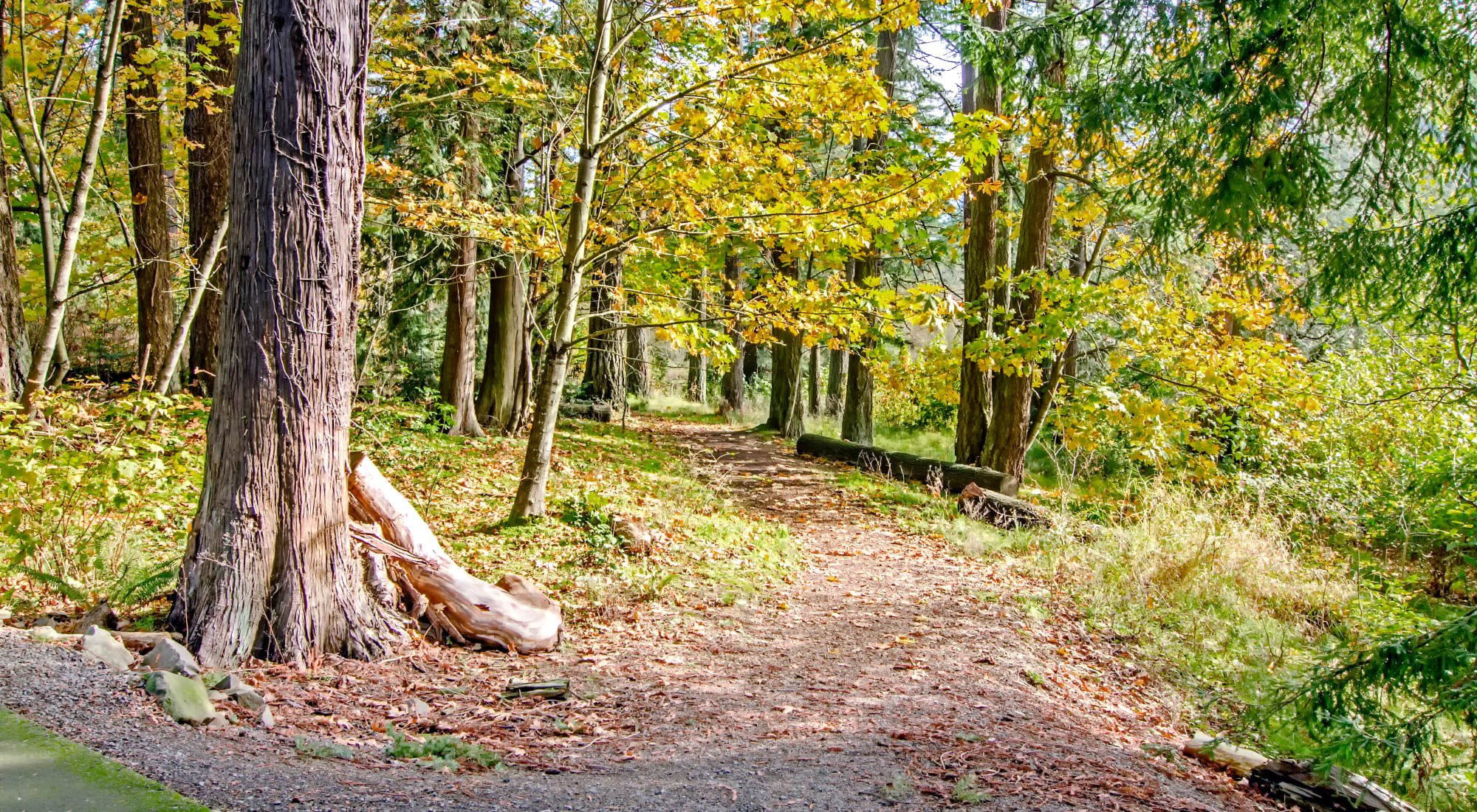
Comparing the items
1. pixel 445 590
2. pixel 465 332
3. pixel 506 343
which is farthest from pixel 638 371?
pixel 445 590

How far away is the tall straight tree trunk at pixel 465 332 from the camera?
12.0 meters

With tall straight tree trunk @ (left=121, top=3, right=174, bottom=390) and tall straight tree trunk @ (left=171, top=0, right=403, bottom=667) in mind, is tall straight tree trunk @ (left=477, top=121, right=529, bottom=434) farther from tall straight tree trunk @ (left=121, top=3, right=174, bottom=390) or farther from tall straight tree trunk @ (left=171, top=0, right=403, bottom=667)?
tall straight tree trunk @ (left=171, top=0, right=403, bottom=667)

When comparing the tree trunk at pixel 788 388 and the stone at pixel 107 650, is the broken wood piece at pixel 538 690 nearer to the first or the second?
the stone at pixel 107 650

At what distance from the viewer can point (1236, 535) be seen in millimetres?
8203

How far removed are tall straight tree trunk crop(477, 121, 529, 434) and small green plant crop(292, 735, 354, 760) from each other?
9.34 metres

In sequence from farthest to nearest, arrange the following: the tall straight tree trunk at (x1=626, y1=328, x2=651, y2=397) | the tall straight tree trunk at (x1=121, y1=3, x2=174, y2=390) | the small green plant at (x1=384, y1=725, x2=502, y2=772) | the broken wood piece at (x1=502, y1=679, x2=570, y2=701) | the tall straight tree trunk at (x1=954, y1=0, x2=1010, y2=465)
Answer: the tall straight tree trunk at (x1=626, y1=328, x2=651, y2=397) < the tall straight tree trunk at (x1=954, y1=0, x2=1010, y2=465) < the tall straight tree trunk at (x1=121, y1=3, x2=174, y2=390) < the broken wood piece at (x1=502, y1=679, x2=570, y2=701) < the small green plant at (x1=384, y1=725, x2=502, y2=772)

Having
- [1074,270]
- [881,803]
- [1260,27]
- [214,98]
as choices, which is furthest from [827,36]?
[1074,270]

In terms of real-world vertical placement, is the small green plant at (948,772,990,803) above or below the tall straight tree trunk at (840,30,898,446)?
below

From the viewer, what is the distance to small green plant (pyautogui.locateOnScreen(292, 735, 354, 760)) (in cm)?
339

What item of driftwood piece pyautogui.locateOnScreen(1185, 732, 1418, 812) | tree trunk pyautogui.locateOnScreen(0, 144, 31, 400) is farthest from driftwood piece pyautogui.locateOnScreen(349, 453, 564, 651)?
tree trunk pyautogui.locateOnScreen(0, 144, 31, 400)

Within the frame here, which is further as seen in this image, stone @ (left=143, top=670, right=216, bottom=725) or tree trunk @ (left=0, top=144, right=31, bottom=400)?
tree trunk @ (left=0, top=144, right=31, bottom=400)

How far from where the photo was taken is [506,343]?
12922mm

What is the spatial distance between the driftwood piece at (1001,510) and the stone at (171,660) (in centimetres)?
839

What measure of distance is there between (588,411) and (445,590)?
Result: 12.2m
